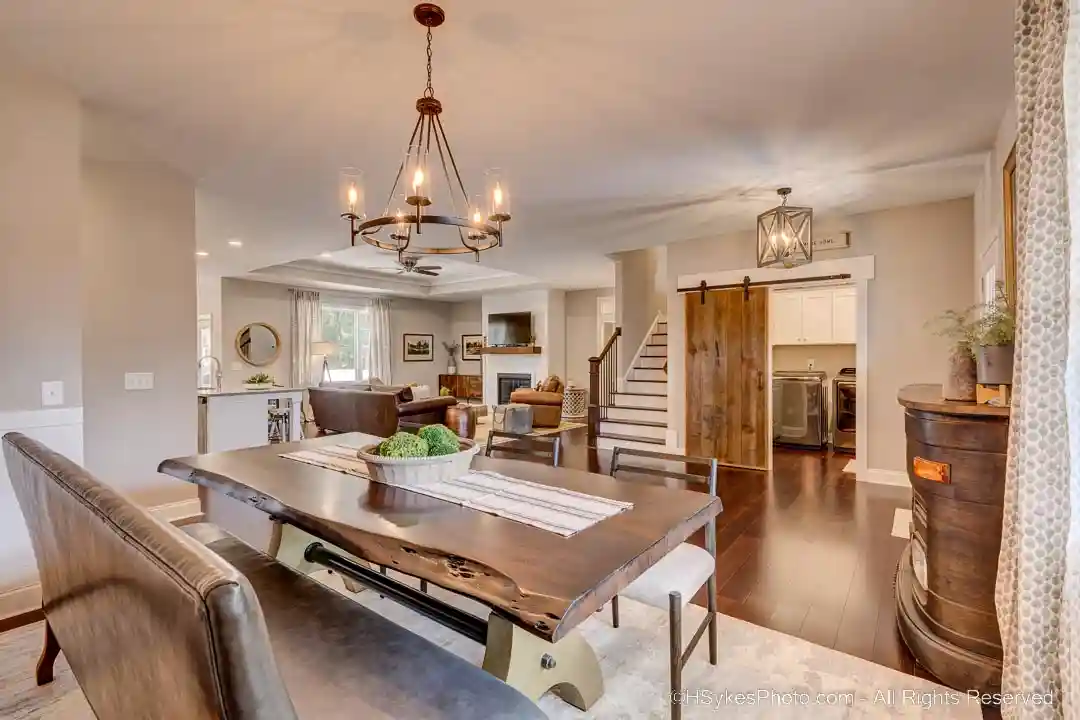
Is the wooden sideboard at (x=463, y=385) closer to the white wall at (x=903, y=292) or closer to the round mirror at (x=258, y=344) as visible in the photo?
the round mirror at (x=258, y=344)

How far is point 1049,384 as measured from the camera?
130 centimetres

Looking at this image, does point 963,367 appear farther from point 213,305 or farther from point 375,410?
point 213,305

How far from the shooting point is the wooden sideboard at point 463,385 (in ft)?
40.0

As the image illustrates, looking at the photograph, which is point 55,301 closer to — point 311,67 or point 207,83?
point 207,83

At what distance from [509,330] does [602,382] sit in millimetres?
4155

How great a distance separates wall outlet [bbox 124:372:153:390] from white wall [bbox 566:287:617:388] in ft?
26.0

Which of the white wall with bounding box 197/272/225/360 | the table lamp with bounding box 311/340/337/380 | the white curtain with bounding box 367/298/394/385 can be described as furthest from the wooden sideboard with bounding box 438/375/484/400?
the white wall with bounding box 197/272/225/360

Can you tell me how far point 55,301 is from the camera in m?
2.50

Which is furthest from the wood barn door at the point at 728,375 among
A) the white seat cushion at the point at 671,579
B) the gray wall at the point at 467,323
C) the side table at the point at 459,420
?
the gray wall at the point at 467,323

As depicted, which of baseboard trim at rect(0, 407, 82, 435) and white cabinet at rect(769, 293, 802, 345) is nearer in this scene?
baseboard trim at rect(0, 407, 82, 435)

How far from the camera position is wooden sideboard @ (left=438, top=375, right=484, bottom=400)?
40.0ft

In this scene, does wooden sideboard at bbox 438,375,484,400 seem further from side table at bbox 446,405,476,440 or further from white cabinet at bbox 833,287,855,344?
white cabinet at bbox 833,287,855,344

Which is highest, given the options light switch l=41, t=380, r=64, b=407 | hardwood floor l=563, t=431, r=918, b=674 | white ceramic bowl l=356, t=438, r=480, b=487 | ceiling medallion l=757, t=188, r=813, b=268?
ceiling medallion l=757, t=188, r=813, b=268

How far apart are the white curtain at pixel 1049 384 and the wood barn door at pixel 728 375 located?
415cm
